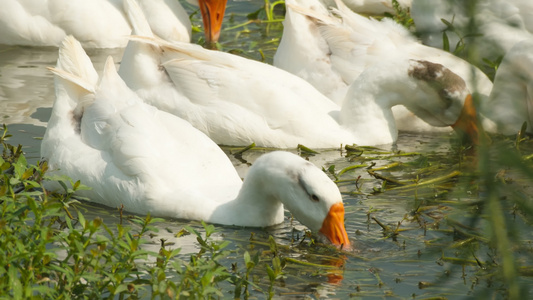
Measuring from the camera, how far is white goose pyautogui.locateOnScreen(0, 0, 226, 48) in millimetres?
10312

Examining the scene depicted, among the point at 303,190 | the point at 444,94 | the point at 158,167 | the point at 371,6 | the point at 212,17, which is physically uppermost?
the point at 371,6

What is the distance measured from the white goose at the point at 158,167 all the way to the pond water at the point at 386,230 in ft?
0.46

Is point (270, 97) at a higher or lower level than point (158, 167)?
higher

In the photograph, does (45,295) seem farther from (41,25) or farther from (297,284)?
(41,25)

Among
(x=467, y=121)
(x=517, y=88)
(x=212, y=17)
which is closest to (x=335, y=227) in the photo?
(x=467, y=121)

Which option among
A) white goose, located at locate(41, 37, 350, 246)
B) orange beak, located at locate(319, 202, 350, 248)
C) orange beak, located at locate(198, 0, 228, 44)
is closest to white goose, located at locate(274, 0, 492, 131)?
orange beak, located at locate(198, 0, 228, 44)

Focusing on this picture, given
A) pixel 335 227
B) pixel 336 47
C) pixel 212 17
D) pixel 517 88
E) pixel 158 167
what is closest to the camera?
pixel 335 227

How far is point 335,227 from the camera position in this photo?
5383 millimetres

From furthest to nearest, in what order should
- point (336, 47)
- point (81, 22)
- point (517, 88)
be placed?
1. point (81, 22)
2. point (336, 47)
3. point (517, 88)

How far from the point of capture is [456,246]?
5309mm

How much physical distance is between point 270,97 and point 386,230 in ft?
6.85

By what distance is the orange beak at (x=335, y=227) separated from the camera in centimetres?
536

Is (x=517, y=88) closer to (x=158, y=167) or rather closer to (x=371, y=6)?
(x=158, y=167)

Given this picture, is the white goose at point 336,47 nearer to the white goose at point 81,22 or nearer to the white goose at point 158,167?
the white goose at point 81,22
